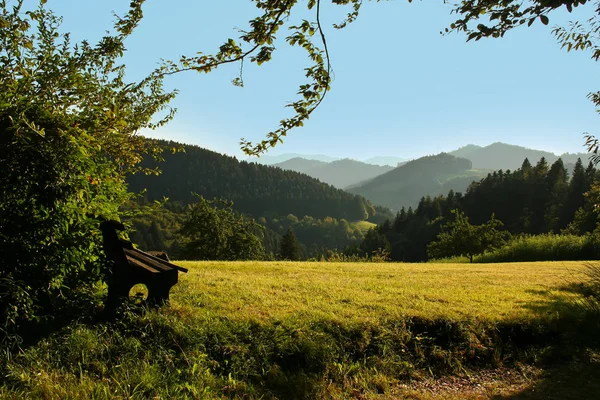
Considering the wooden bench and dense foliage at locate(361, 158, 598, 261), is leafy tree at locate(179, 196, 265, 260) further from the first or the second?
dense foliage at locate(361, 158, 598, 261)

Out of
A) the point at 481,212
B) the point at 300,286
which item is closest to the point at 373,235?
the point at 481,212

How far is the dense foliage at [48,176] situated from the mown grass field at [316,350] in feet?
2.43

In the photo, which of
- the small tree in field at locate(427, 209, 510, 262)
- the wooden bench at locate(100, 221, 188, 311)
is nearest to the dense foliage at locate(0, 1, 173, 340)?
the wooden bench at locate(100, 221, 188, 311)

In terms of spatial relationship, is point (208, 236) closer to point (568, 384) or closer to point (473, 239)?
point (473, 239)

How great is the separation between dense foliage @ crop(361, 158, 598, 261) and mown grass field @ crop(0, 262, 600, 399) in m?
89.9

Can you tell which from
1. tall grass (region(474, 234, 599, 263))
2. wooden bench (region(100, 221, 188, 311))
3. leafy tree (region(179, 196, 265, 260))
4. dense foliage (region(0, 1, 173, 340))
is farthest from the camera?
leafy tree (region(179, 196, 265, 260))

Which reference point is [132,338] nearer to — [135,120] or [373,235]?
[135,120]

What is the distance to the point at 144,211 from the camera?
552 centimetres

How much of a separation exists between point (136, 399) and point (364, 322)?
3.33 meters

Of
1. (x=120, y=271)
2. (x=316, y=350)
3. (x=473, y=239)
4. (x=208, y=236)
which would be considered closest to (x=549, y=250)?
(x=473, y=239)

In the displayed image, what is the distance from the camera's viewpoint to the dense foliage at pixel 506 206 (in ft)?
302

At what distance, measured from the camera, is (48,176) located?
4051mm

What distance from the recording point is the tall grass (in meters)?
20.6

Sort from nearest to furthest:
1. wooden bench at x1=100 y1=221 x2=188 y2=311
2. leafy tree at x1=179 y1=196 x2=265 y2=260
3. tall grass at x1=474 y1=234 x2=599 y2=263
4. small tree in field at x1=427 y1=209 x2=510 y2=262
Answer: wooden bench at x1=100 y1=221 x2=188 y2=311 < tall grass at x1=474 y1=234 x2=599 y2=263 < small tree in field at x1=427 y1=209 x2=510 y2=262 < leafy tree at x1=179 y1=196 x2=265 y2=260
